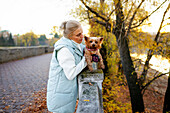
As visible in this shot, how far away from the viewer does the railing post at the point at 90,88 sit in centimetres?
169

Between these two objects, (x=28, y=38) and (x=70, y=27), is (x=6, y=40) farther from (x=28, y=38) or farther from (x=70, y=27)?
(x=70, y=27)

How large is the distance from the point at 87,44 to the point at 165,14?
5.71m

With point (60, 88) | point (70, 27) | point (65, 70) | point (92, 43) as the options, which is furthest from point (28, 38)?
point (65, 70)

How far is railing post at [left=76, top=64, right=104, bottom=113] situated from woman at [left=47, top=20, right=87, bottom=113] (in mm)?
149

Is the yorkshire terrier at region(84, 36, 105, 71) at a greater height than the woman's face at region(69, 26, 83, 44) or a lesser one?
lesser

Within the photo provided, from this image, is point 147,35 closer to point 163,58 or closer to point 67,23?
point 163,58

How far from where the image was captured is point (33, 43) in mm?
61062

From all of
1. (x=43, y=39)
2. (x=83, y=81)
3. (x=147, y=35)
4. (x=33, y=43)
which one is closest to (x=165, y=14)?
(x=147, y=35)

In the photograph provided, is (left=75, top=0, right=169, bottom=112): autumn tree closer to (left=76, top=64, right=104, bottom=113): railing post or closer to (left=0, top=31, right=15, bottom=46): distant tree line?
(left=76, top=64, right=104, bottom=113): railing post

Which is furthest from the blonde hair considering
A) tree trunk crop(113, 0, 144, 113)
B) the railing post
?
tree trunk crop(113, 0, 144, 113)

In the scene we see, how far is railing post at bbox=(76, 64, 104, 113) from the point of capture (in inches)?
66.6

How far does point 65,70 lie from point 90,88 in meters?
0.54

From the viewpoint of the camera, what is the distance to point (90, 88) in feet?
6.51

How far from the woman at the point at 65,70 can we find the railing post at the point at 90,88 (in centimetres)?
15
